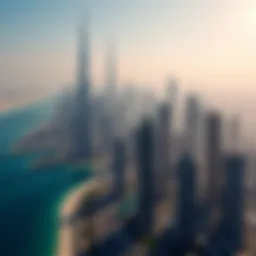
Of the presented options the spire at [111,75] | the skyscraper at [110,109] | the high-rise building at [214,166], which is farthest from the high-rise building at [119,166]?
the high-rise building at [214,166]

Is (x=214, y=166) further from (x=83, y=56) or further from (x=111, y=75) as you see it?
(x=83, y=56)

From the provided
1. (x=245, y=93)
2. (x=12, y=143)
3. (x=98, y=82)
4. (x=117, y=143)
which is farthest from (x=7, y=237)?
(x=245, y=93)

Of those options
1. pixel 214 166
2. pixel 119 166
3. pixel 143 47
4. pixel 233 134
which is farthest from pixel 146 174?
pixel 143 47

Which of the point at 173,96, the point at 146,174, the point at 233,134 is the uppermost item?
Answer: the point at 173,96

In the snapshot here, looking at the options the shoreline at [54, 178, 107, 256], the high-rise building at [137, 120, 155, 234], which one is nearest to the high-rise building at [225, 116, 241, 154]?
the high-rise building at [137, 120, 155, 234]

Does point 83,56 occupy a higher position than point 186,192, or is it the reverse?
point 83,56

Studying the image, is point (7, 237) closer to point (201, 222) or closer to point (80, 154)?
point (80, 154)

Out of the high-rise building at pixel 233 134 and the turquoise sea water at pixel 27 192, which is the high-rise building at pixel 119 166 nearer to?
the turquoise sea water at pixel 27 192
